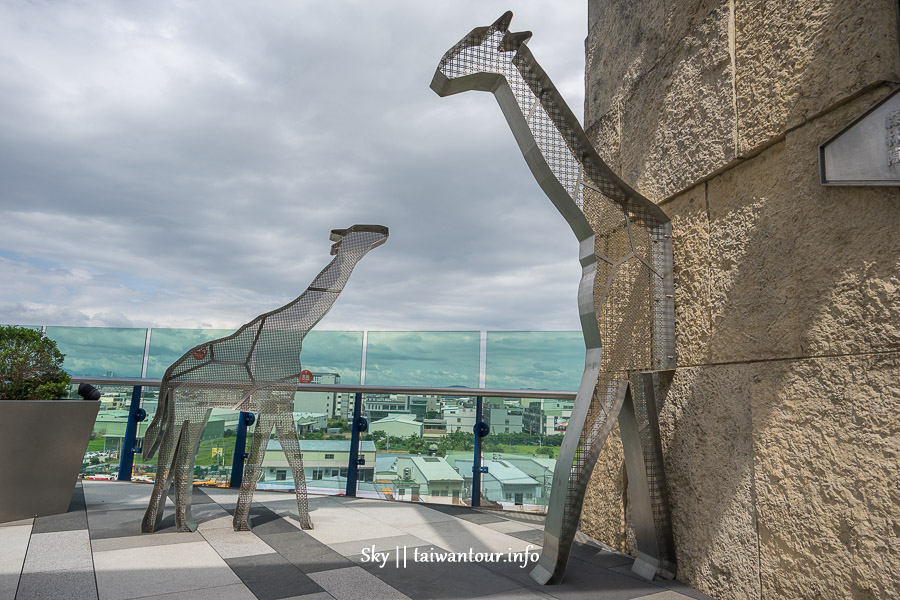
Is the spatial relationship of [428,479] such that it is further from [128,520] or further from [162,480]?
[128,520]

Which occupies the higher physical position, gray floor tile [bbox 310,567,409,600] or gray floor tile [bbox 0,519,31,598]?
gray floor tile [bbox 310,567,409,600]

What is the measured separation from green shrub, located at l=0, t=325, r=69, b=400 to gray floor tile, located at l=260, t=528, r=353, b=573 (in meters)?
1.86

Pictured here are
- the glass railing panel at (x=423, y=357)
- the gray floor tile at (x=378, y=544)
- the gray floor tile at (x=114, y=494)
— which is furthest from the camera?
the glass railing panel at (x=423, y=357)

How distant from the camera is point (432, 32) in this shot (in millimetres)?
4836

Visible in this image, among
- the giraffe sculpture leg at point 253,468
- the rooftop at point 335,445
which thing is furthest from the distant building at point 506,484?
the giraffe sculpture leg at point 253,468

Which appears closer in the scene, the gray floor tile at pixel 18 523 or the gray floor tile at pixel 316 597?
the gray floor tile at pixel 316 597

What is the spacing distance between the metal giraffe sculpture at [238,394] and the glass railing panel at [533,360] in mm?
3108

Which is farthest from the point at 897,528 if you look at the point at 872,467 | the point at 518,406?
the point at 518,406

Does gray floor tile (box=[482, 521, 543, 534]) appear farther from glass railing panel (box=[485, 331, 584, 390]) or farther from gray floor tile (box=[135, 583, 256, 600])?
glass railing panel (box=[485, 331, 584, 390])

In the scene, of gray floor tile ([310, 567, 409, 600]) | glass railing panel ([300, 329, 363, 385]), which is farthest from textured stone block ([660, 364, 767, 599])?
glass railing panel ([300, 329, 363, 385])

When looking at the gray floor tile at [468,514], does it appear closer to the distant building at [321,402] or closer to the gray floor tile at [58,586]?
the distant building at [321,402]

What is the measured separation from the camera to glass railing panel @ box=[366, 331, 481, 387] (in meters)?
5.92

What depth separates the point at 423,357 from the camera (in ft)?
20.0

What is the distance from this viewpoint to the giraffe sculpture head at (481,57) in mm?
2309
